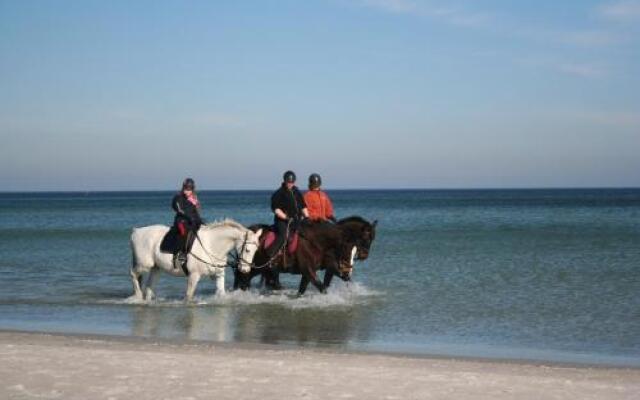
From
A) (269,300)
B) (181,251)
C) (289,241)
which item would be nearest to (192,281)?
(181,251)

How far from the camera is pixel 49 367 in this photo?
901cm

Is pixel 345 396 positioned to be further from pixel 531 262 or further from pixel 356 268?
pixel 531 262

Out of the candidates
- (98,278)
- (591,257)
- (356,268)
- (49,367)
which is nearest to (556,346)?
(49,367)

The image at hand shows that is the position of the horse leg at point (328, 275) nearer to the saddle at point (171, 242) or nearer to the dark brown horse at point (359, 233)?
Answer: the dark brown horse at point (359, 233)

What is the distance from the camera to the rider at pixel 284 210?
1566 centimetres

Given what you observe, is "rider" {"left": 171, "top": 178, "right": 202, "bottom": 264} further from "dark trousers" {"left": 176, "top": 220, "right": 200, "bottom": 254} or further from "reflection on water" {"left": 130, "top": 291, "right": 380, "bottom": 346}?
"reflection on water" {"left": 130, "top": 291, "right": 380, "bottom": 346}

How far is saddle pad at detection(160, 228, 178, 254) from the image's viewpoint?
15.7m

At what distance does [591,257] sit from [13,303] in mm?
17283

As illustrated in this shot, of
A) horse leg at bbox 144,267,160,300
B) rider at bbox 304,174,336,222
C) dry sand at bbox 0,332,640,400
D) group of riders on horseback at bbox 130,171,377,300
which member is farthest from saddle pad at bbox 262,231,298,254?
dry sand at bbox 0,332,640,400

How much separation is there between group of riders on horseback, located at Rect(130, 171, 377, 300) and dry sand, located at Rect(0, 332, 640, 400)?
15.9 ft

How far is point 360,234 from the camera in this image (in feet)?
51.8

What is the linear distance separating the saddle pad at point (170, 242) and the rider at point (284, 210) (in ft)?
5.54

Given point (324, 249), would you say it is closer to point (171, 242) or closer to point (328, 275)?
point (328, 275)

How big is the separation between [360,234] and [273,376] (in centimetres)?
728
